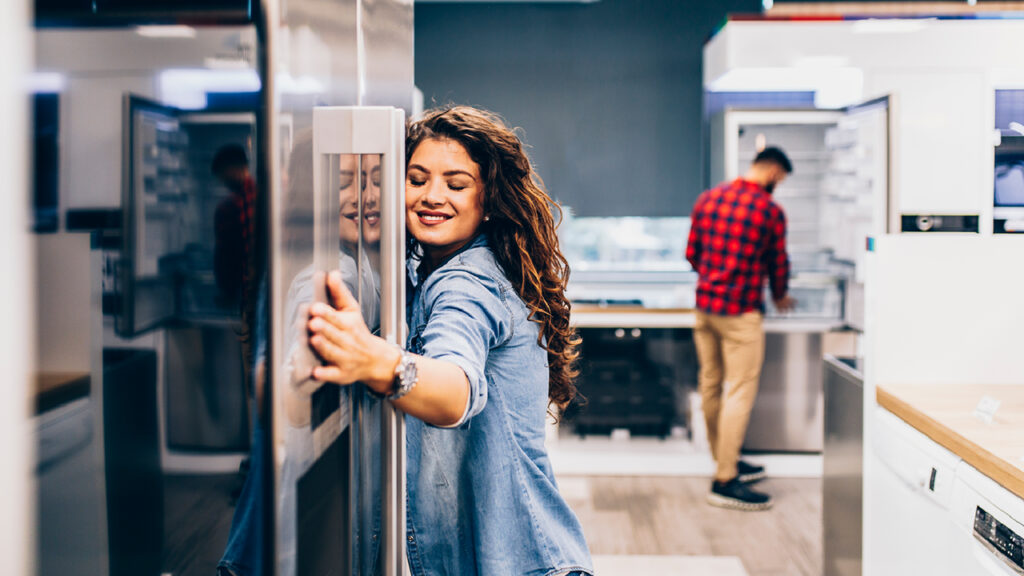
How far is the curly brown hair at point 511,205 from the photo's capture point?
3.69 feet

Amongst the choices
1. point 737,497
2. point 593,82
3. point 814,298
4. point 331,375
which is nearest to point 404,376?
point 331,375

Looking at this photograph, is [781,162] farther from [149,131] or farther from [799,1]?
[149,131]

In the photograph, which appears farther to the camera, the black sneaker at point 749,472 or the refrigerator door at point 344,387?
the black sneaker at point 749,472

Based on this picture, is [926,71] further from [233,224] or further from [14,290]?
[14,290]

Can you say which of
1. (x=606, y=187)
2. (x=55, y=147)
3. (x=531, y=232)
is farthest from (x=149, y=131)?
(x=606, y=187)

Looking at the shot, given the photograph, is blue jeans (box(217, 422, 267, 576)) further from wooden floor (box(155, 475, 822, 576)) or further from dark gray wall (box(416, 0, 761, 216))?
dark gray wall (box(416, 0, 761, 216))

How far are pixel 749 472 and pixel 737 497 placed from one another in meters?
0.38

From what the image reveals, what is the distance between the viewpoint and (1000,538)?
1.46 metres

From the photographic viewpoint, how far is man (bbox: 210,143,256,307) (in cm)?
49

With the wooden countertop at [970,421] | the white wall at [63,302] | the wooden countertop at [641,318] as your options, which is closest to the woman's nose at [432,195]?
the white wall at [63,302]

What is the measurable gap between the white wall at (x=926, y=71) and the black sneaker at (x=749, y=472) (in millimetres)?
1497

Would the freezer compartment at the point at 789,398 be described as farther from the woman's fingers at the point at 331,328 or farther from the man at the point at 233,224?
the man at the point at 233,224

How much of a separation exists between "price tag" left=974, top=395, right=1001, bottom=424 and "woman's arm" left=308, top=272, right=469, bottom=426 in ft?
4.85

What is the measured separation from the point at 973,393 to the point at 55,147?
231 centimetres
